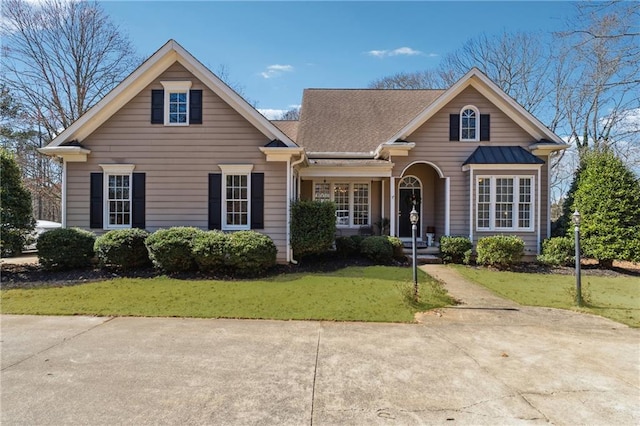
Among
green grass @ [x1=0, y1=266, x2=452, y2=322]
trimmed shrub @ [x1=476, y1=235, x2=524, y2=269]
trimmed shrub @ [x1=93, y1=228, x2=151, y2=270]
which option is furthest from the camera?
trimmed shrub @ [x1=476, y1=235, x2=524, y2=269]

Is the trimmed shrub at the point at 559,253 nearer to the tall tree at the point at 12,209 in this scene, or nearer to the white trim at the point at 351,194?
the white trim at the point at 351,194

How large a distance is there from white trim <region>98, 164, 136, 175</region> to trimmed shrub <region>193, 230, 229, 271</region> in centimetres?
376

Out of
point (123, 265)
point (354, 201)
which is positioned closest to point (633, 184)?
point (354, 201)

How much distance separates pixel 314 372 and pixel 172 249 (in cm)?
671

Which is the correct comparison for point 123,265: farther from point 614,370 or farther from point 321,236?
point 614,370

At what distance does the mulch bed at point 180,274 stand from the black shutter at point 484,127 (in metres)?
4.85

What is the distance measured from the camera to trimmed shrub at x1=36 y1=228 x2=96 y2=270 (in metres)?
9.78

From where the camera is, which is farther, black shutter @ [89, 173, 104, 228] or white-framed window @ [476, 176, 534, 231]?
white-framed window @ [476, 176, 534, 231]

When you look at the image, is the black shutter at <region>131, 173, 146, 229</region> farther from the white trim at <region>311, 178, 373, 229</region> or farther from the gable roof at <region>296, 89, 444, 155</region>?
the gable roof at <region>296, 89, 444, 155</region>

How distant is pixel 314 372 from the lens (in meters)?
4.03

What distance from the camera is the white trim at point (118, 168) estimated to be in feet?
36.5

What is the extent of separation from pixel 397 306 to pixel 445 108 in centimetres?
905

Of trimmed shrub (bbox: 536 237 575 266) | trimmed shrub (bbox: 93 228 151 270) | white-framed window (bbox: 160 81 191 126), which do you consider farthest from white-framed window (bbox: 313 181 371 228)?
trimmed shrub (bbox: 93 228 151 270)

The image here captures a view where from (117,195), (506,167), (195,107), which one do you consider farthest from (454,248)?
(117,195)
